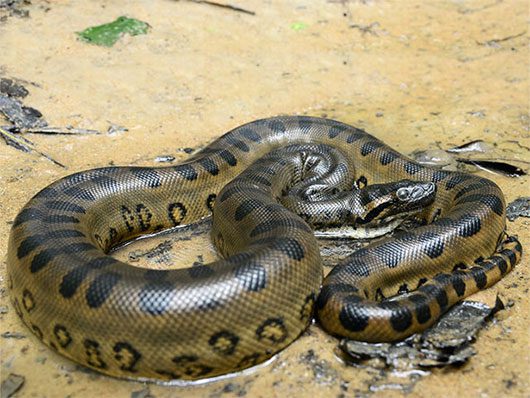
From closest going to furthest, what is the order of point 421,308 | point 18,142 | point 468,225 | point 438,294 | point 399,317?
1. point 399,317
2. point 421,308
3. point 438,294
4. point 468,225
5. point 18,142

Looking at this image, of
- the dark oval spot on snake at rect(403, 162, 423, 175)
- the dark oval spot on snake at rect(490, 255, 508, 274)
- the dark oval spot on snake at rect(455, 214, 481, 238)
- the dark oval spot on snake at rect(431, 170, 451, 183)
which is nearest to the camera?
the dark oval spot on snake at rect(490, 255, 508, 274)

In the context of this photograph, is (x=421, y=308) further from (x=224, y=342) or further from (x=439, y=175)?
(x=439, y=175)

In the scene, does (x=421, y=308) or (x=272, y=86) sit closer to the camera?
(x=421, y=308)

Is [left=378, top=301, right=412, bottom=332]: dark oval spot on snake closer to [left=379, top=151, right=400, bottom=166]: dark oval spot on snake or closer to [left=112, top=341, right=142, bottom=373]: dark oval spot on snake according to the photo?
[left=112, top=341, right=142, bottom=373]: dark oval spot on snake

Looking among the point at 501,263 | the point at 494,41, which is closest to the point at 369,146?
the point at 501,263

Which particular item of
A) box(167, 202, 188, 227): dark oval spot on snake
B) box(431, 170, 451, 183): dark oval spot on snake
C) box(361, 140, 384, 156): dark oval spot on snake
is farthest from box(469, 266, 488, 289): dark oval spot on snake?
box(167, 202, 188, 227): dark oval spot on snake

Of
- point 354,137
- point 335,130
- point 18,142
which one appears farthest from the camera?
point 335,130
